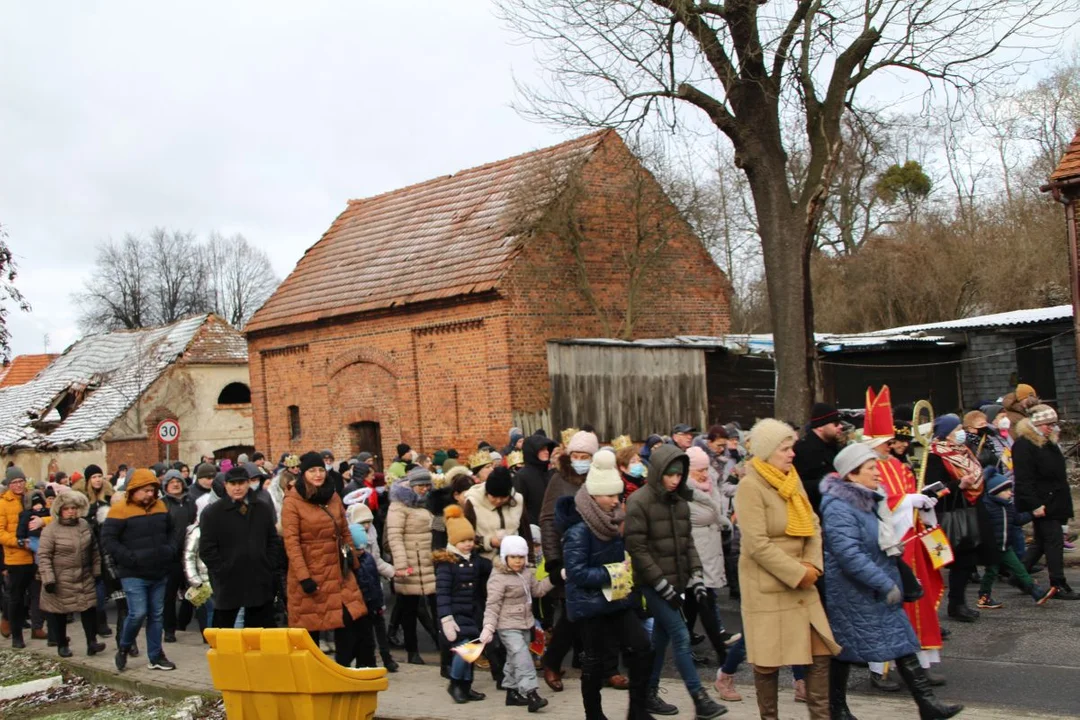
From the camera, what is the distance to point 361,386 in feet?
93.6

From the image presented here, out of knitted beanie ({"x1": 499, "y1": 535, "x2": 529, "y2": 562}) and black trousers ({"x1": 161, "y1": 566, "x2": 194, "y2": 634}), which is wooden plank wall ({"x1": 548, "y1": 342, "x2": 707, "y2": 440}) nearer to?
black trousers ({"x1": 161, "y1": 566, "x2": 194, "y2": 634})

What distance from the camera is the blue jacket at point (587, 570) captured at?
24.4ft

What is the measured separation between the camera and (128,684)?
10750 mm

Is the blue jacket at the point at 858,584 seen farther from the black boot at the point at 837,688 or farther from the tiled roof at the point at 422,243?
the tiled roof at the point at 422,243

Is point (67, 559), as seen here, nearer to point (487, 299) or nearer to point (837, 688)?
point (837, 688)

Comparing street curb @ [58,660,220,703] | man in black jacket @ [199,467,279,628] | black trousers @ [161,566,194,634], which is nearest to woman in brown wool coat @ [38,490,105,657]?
street curb @ [58,660,220,703]

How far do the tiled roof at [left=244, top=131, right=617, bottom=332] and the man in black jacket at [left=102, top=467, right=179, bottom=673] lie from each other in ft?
46.3

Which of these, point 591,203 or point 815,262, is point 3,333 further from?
point 815,262

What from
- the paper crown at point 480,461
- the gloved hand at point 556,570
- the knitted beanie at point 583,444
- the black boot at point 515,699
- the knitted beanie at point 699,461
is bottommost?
the black boot at point 515,699

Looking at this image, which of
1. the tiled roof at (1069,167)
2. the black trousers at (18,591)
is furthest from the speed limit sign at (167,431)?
the tiled roof at (1069,167)

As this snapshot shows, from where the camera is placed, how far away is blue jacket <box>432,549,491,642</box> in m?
8.88

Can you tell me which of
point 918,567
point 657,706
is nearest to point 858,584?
point 918,567

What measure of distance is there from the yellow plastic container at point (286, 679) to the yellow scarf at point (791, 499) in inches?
114

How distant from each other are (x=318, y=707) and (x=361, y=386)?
21346 millimetres
